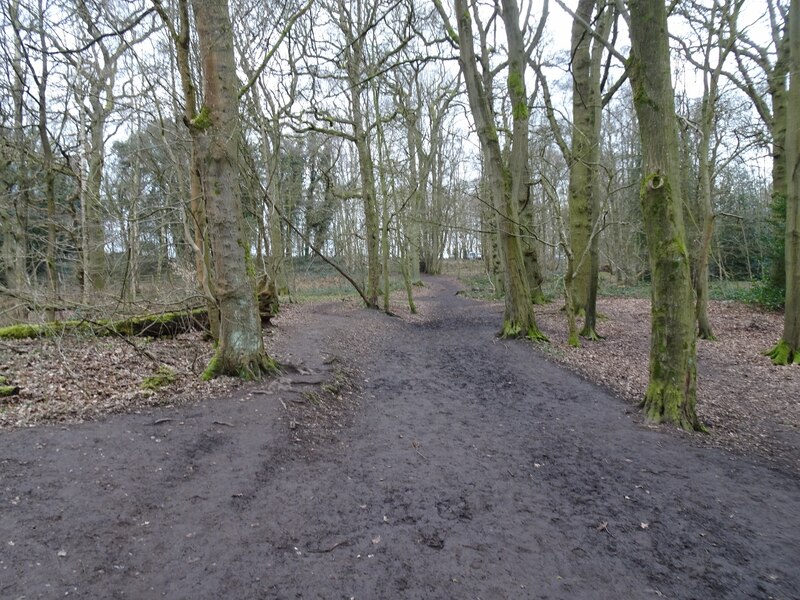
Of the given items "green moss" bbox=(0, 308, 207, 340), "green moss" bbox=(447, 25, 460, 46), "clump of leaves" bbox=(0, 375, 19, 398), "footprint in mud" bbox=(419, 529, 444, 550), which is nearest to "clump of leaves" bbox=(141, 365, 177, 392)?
"green moss" bbox=(0, 308, 207, 340)

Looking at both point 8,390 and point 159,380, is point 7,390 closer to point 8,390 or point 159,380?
point 8,390

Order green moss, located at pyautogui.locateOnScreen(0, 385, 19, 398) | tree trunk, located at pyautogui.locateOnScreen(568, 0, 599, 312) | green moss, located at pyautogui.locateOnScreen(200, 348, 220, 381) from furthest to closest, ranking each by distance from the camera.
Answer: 1. tree trunk, located at pyautogui.locateOnScreen(568, 0, 599, 312)
2. green moss, located at pyautogui.locateOnScreen(200, 348, 220, 381)
3. green moss, located at pyautogui.locateOnScreen(0, 385, 19, 398)

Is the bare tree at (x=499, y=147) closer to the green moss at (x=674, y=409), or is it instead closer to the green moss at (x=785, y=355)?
the green moss at (x=785, y=355)

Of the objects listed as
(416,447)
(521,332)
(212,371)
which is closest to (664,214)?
(416,447)

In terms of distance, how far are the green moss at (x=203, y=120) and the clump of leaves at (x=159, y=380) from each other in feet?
11.3

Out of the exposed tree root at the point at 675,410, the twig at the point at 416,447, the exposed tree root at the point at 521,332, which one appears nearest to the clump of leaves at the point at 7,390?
the twig at the point at 416,447

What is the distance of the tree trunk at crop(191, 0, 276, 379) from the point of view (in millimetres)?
6656

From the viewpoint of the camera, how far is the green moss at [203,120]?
661 centimetres

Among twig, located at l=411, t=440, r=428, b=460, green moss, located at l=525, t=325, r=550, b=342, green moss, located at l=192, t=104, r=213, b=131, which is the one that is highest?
green moss, located at l=192, t=104, r=213, b=131

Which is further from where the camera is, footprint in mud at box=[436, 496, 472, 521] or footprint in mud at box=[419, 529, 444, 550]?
footprint in mud at box=[436, 496, 472, 521]

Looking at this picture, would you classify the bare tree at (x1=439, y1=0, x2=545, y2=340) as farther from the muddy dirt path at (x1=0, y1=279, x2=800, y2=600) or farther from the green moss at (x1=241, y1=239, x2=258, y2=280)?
the green moss at (x1=241, y1=239, x2=258, y2=280)

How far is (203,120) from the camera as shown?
261 inches

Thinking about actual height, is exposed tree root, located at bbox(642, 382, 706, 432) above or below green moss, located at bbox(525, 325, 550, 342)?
below

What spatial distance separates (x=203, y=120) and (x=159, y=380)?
142 inches
